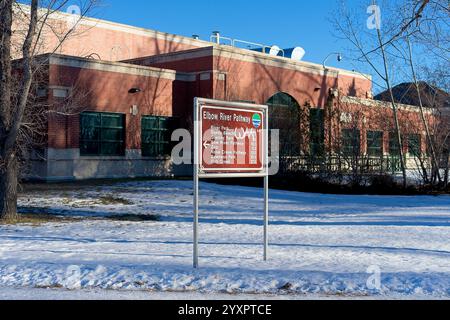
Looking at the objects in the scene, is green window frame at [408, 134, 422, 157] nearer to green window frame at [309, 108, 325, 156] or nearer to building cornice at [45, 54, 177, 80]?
green window frame at [309, 108, 325, 156]

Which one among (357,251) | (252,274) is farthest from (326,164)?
(252,274)

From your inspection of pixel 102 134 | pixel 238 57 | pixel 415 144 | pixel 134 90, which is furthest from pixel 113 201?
pixel 415 144

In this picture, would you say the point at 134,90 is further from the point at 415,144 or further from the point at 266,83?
the point at 415,144

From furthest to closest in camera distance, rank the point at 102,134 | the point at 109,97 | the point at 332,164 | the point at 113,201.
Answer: the point at 109,97
the point at 102,134
the point at 332,164
the point at 113,201

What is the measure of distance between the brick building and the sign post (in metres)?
17.1

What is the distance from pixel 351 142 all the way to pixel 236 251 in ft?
58.0

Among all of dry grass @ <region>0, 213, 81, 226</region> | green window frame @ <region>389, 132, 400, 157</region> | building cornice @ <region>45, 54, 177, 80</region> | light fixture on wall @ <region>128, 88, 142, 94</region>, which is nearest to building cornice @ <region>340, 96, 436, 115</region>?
green window frame @ <region>389, 132, 400, 157</region>

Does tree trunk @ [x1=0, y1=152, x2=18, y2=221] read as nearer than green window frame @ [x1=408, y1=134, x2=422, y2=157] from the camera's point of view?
Yes

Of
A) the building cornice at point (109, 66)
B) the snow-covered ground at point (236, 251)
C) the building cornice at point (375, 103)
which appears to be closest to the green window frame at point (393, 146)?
the building cornice at point (375, 103)

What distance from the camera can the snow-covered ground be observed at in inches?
312

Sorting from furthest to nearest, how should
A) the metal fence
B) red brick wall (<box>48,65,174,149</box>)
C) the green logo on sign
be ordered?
1. red brick wall (<box>48,65,174,149</box>)
2. the metal fence
3. the green logo on sign

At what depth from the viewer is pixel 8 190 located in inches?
563

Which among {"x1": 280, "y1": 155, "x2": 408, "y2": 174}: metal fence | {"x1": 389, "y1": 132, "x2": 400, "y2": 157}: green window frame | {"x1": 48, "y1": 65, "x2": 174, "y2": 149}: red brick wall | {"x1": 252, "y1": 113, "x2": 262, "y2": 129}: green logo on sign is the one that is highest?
{"x1": 48, "y1": 65, "x2": 174, "y2": 149}: red brick wall
